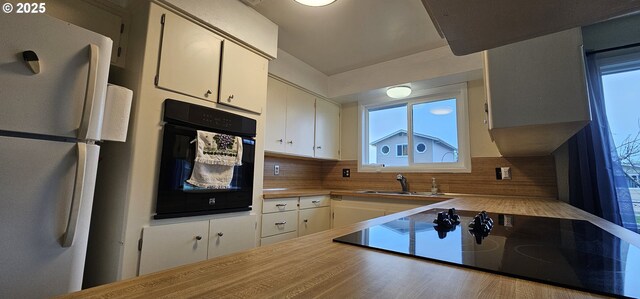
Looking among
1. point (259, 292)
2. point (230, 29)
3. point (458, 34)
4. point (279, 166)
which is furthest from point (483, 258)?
point (279, 166)

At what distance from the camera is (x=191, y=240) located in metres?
1.66

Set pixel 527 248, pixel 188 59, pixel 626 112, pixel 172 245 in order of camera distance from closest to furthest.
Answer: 1. pixel 527 248
2. pixel 172 245
3. pixel 188 59
4. pixel 626 112

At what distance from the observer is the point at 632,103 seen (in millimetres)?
2023

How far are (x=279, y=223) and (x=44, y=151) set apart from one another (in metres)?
1.68

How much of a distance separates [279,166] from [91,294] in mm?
2793

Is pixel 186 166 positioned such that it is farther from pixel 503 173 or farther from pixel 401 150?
pixel 503 173

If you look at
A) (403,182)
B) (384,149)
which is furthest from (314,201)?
(384,149)

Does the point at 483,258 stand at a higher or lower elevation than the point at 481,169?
lower

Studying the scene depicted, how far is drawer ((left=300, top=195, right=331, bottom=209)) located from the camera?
2705mm

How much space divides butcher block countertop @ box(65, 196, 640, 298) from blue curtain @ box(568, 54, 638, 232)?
2.21 m

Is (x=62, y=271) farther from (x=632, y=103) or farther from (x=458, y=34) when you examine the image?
(x=632, y=103)

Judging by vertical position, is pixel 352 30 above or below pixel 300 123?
above

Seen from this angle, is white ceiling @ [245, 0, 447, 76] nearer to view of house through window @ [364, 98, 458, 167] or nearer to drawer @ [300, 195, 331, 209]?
view of house through window @ [364, 98, 458, 167]

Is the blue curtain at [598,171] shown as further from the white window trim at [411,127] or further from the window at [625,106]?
the white window trim at [411,127]
